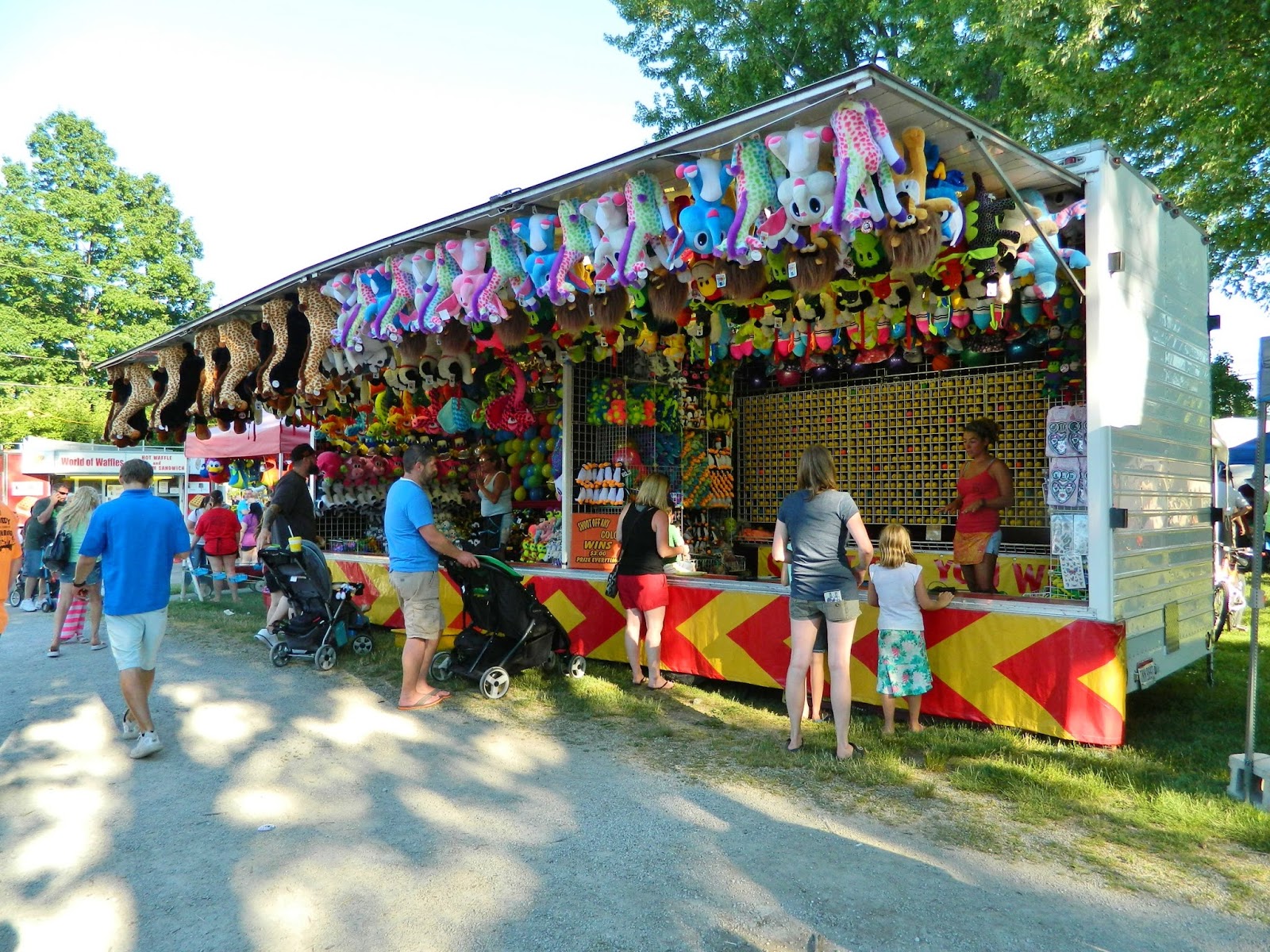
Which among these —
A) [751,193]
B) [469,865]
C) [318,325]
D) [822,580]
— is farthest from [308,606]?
[751,193]

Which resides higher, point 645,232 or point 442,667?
point 645,232

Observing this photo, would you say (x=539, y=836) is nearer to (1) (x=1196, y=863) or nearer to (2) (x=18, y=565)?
(1) (x=1196, y=863)

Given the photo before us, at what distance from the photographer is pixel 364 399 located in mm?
9633

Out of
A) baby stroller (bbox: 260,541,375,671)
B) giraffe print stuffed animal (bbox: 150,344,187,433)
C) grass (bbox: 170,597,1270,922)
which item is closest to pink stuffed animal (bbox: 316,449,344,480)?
giraffe print stuffed animal (bbox: 150,344,187,433)

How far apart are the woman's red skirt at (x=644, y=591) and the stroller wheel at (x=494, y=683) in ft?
3.45

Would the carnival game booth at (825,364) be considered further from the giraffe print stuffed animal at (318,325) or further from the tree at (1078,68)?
the tree at (1078,68)

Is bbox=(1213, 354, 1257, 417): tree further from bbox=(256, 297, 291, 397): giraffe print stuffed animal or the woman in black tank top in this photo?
bbox=(256, 297, 291, 397): giraffe print stuffed animal

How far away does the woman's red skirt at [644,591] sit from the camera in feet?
20.2

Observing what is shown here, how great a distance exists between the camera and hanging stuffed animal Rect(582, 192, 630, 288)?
5.05 meters

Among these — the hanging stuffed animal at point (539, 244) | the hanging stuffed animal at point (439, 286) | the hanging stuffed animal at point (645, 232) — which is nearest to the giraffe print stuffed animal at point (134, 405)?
the hanging stuffed animal at point (439, 286)

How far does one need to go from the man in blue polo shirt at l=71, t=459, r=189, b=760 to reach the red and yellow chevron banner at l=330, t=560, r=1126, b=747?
332 cm

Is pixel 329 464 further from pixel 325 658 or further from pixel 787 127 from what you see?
pixel 787 127

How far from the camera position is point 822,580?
15.5 feet

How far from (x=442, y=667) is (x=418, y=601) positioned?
94cm
